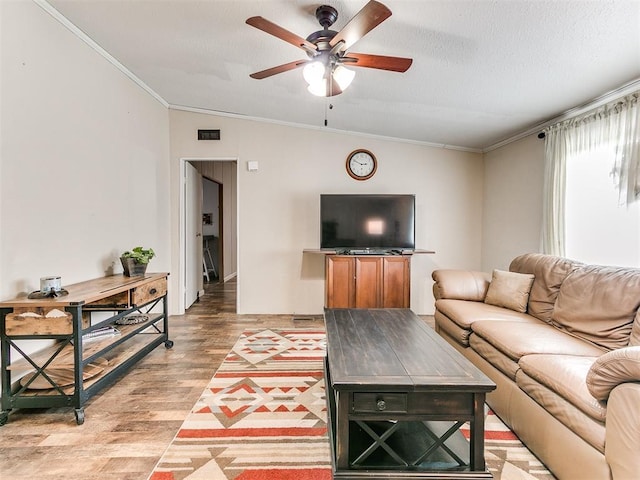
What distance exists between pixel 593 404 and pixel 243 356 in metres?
2.49

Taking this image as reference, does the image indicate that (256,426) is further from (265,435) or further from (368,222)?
(368,222)

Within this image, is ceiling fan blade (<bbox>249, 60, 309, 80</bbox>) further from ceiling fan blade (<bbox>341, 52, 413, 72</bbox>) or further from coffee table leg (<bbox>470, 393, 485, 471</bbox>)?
coffee table leg (<bbox>470, 393, 485, 471</bbox>)

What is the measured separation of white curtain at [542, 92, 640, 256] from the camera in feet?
7.81

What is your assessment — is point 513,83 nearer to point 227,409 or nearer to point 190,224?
point 227,409

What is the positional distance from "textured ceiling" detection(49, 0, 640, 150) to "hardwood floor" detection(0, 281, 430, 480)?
2.64 m

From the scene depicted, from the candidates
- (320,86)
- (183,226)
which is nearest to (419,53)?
(320,86)

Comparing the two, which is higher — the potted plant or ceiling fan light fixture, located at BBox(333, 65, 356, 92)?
ceiling fan light fixture, located at BBox(333, 65, 356, 92)

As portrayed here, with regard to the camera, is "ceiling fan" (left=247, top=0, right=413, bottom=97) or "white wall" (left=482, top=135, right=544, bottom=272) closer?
"ceiling fan" (left=247, top=0, right=413, bottom=97)

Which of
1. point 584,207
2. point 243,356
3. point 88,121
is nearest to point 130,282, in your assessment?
point 243,356

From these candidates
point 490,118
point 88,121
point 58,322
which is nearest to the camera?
point 58,322

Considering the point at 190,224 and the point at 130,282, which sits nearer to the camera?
the point at 130,282

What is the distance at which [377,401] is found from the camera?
4.57ft

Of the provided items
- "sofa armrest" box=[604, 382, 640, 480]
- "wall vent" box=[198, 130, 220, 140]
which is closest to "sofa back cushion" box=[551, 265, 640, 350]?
"sofa armrest" box=[604, 382, 640, 480]

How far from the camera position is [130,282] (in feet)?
8.46
